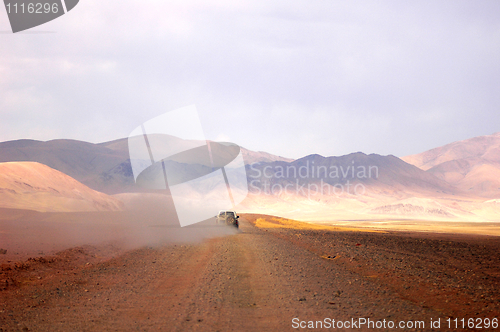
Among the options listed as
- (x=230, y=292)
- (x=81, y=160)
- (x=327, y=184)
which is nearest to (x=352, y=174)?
(x=327, y=184)

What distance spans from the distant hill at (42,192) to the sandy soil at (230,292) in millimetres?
24849

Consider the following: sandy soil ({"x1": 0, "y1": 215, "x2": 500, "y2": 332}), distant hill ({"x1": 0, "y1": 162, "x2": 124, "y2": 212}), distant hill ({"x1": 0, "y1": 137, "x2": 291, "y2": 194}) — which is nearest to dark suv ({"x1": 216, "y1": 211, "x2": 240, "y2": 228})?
distant hill ({"x1": 0, "y1": 162, "x2": 124, "y2": 212})

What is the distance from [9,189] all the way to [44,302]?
3635 cm

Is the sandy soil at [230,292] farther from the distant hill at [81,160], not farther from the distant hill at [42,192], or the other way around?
the distant hill at [81,160]

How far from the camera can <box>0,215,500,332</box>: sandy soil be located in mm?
7203

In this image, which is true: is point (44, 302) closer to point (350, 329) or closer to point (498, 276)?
point (350, 329)

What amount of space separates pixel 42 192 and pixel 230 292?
38983mm

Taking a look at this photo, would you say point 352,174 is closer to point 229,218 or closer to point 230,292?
point 229,218

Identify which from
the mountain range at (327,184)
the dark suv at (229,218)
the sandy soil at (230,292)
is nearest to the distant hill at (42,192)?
the dark suv at (229,218)

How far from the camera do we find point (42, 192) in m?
41.2

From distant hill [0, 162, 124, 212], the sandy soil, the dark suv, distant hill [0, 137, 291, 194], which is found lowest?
the dark suv

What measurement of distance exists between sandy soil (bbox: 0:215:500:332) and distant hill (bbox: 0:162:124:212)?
24.8 meters

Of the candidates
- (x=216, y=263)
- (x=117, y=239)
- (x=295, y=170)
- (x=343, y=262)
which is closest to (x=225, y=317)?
(x=216, y=263)

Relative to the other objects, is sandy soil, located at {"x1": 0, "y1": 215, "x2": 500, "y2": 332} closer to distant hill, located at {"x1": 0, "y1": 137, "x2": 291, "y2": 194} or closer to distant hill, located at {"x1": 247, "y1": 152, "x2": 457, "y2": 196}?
distant hill, located at {"x1": 0, "y1": 137, "x2": 291, "y2": 194}
